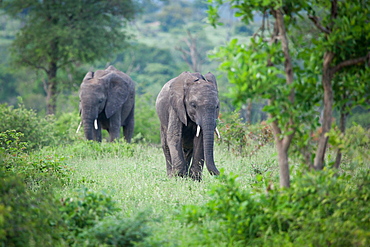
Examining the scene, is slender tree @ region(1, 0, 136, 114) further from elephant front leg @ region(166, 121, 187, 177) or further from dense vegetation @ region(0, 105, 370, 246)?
dense vegetation @ region(0, 105, 370, 246)

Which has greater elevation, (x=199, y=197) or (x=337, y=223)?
(x=337, y=223)

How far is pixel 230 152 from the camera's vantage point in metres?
13.1

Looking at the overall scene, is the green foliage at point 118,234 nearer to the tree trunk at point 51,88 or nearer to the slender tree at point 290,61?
the slender tree at point 290,61

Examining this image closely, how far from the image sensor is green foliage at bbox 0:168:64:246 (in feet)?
14.5

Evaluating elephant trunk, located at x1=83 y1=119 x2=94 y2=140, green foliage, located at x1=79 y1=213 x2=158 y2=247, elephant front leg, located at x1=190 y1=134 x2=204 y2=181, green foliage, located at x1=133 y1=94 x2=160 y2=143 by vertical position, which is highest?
green foliage, located at x1=79 y1=213 x2=158 y2=247

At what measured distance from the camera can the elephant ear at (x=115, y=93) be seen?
1357 cm

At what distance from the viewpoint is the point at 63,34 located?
2242cm

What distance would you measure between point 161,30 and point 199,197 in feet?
209

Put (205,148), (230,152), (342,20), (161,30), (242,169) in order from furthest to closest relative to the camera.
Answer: (161,30) → (230,152) → (242,169) → (205,148) → (342,20)

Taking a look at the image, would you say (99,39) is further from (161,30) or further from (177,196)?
(161,30)

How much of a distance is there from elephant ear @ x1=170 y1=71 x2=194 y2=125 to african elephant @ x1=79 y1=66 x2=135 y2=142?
4456mm

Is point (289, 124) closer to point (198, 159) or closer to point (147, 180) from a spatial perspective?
point (198, 159)

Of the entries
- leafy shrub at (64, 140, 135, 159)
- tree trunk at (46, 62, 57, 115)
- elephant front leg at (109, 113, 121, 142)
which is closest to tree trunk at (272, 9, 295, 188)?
leafy shrub at (64, 140, 135, 159)

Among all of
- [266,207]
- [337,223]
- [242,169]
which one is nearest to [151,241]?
[266,207]
